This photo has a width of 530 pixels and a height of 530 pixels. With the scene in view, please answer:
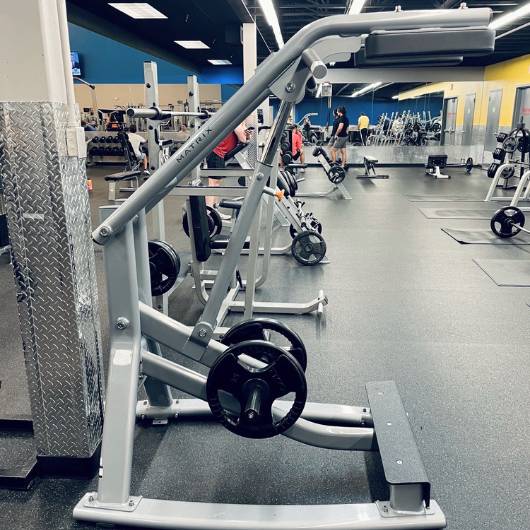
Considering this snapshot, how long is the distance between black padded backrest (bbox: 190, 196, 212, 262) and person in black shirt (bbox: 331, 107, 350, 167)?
24.3 feet

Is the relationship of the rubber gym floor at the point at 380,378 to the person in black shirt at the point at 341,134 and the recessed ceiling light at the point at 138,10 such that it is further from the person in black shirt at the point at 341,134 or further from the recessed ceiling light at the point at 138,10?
the recessed ceiling light at the point at 138,10

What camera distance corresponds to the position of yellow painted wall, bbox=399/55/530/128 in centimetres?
1079

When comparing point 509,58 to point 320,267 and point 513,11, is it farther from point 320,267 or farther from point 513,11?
point 320,267

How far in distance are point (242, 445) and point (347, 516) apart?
55cm

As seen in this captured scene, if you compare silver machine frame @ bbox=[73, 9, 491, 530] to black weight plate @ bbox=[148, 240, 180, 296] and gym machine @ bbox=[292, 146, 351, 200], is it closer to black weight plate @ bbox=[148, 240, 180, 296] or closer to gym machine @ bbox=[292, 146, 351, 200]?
black weight plate @ bbox=[148, 240, 180, 296]

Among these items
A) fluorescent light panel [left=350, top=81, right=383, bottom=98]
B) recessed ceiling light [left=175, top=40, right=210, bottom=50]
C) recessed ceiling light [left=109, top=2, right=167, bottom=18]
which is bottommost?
fluorescent light panel [left=350, top=81, right=383, bottom=98]

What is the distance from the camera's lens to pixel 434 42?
3.75 ft

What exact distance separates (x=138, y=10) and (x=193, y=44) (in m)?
3.61

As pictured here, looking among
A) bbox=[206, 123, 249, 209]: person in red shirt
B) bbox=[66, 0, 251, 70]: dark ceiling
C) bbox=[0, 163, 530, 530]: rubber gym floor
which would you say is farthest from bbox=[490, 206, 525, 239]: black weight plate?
bbox=[66, 0, 251, 70]: dark ceiling

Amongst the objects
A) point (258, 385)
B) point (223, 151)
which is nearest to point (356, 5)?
point (223, 151)

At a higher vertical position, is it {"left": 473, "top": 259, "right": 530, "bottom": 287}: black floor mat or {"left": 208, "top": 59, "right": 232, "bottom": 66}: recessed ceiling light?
{"left": 208, "top": 59, "right": 232, "bottom": 66}: recessed ceiling light

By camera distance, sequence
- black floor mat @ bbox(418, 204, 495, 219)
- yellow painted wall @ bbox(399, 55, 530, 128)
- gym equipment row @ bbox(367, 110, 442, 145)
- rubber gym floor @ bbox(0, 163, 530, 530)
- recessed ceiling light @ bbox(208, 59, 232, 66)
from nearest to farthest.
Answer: rubber gym floor @ bbox(0, 163, 530, 530), black floor mat @ bbox(418, 204, 495, 219), yellow painted wall @ bbox(399, 55, 530, 128), gym equipment row @ bbox(367, 110, 442, 145), recessed ceiling light @ bbox(208, 59, 232, 66)

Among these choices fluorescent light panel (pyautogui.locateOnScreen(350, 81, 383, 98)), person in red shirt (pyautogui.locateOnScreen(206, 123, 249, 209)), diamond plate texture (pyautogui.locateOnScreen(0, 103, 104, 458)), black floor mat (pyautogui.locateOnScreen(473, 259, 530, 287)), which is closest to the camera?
diamond plate texture (pyautogui.locateOnScreen(0, 103, 104, 458))

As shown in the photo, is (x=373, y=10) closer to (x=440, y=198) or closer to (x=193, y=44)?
(x=440, y=198)
